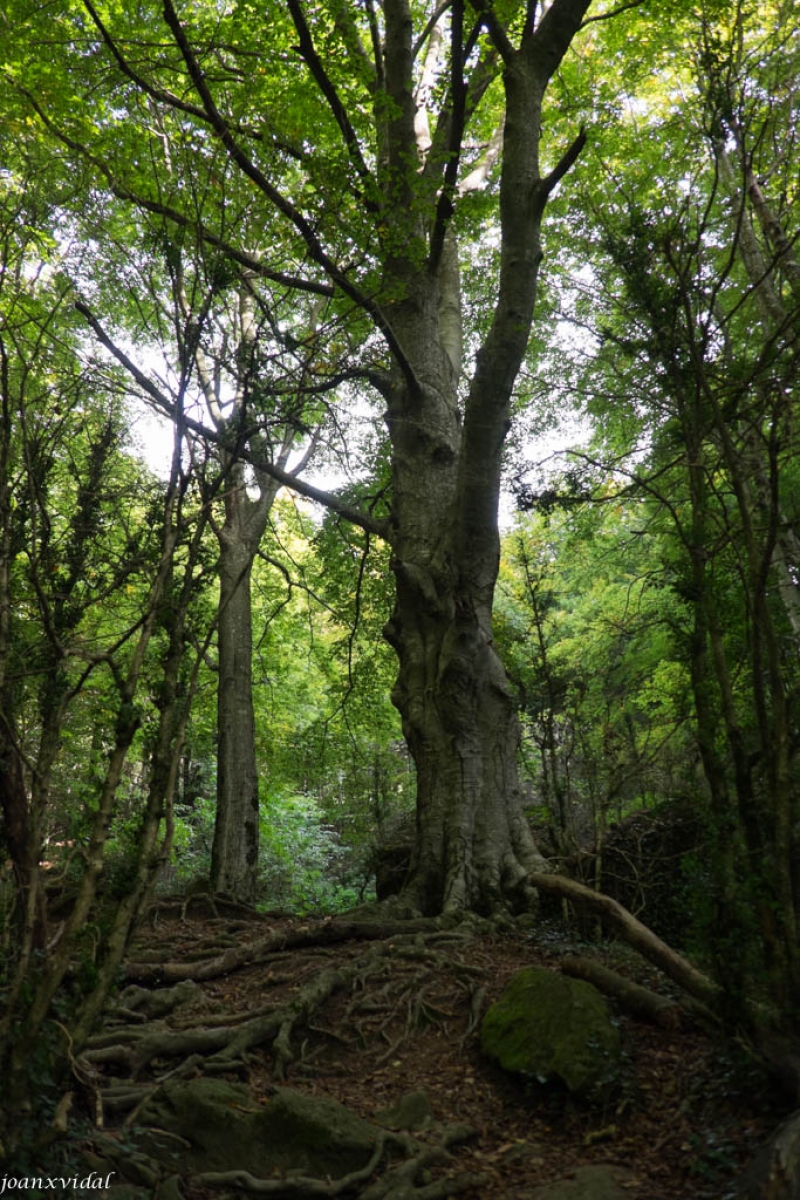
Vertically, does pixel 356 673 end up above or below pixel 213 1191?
above

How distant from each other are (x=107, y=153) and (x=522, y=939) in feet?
25.5

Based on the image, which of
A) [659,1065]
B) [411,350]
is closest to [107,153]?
→ [411,350]

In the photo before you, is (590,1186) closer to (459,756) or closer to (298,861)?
(459,756)

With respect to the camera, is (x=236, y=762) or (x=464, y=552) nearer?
(x=464, y=552)

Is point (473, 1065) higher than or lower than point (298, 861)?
lower

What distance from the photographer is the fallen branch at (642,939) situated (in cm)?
375

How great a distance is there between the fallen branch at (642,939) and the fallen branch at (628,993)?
0.51 ft

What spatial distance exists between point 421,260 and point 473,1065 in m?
6.28

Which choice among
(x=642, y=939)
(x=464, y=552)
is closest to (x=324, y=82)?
(x=464, y=552)

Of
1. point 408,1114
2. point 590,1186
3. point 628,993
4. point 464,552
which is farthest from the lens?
point 464,552

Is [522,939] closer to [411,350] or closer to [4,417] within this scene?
[4,417]

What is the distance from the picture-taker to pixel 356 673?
9.80m

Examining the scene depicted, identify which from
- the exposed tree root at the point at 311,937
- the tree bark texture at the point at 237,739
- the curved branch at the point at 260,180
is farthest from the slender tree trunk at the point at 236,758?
the curved branch at the point at 260,180

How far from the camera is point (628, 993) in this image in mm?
4367
